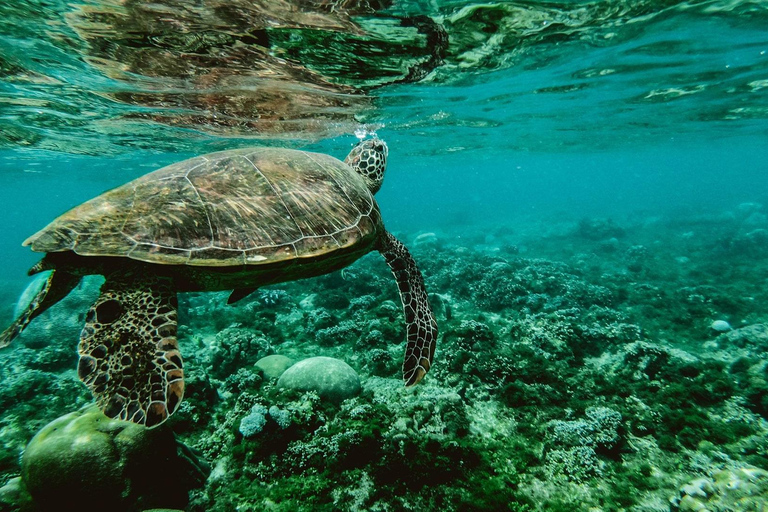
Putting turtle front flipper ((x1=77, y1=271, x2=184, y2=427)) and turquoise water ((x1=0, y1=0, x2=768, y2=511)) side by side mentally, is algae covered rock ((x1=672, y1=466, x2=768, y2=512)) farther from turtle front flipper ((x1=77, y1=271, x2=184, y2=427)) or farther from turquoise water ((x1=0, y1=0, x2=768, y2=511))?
turtle front flipper ((x1=77, y1=271, x2=184, y2=427))

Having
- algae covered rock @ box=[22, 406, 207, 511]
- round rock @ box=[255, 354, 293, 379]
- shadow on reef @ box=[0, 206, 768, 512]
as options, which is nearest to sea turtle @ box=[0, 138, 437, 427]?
algae covered rock @ box=[22, 406, 207, 511]

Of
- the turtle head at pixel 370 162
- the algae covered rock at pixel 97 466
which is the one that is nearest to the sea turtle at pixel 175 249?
the algae covered rock at pixel 97 466

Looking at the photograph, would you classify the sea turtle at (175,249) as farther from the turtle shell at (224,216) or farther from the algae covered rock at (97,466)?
the algae covered rock at (97,466)

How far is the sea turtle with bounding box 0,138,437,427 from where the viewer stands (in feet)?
9.76

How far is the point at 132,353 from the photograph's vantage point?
303 cm

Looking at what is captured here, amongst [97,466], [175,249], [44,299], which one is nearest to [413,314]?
[175,249]

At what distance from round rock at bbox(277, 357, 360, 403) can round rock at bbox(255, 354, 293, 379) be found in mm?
614

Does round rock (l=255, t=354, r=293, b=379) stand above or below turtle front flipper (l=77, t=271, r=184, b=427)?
below

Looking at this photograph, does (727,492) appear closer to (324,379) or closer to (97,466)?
(324,379)

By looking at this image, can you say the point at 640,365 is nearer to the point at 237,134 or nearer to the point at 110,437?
the point at 110,437

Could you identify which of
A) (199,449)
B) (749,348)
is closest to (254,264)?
(199,449)

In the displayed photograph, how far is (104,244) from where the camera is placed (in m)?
3.25

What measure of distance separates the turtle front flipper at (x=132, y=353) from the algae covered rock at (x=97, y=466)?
43.8 inches

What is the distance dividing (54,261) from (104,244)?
0.71 metres
